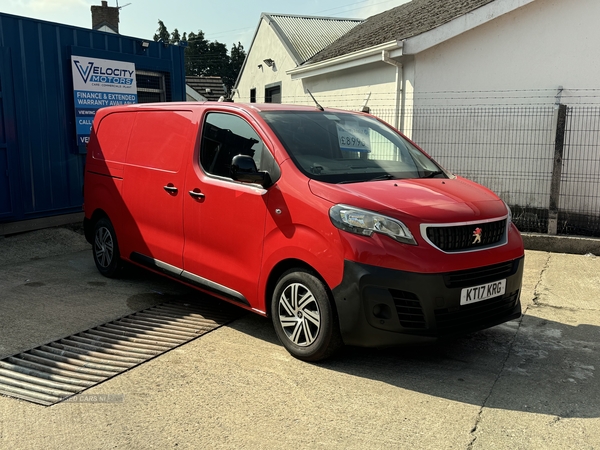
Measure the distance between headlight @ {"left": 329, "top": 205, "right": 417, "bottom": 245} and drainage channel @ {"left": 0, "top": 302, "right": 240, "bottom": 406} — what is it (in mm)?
1751

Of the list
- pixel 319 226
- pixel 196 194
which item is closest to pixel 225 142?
pixel 196 194

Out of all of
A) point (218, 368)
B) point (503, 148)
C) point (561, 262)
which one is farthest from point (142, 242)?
point (503, 148)

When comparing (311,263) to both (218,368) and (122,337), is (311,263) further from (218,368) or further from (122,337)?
(122,337)

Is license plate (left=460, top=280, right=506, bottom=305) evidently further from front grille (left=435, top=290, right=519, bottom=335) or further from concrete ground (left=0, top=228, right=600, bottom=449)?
concrete ground (left=0, top=228, right=600, bottom=449)

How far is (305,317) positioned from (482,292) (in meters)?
1.27

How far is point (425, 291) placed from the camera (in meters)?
3.65

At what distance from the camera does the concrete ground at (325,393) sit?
3.12 meters

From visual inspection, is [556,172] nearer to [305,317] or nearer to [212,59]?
[305,317]

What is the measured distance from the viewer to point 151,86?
10.6m

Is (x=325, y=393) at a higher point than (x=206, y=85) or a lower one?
lower

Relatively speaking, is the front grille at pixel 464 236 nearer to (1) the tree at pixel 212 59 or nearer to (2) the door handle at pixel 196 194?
(2) the door handle at pixel 196 194

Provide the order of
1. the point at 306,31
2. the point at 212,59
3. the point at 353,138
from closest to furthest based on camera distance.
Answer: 1. the point at 353,138
2. the point at 306,31
3. the point at 212,59

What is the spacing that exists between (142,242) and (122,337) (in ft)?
4.14

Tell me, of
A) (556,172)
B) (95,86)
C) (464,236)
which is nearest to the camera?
(464,236)
